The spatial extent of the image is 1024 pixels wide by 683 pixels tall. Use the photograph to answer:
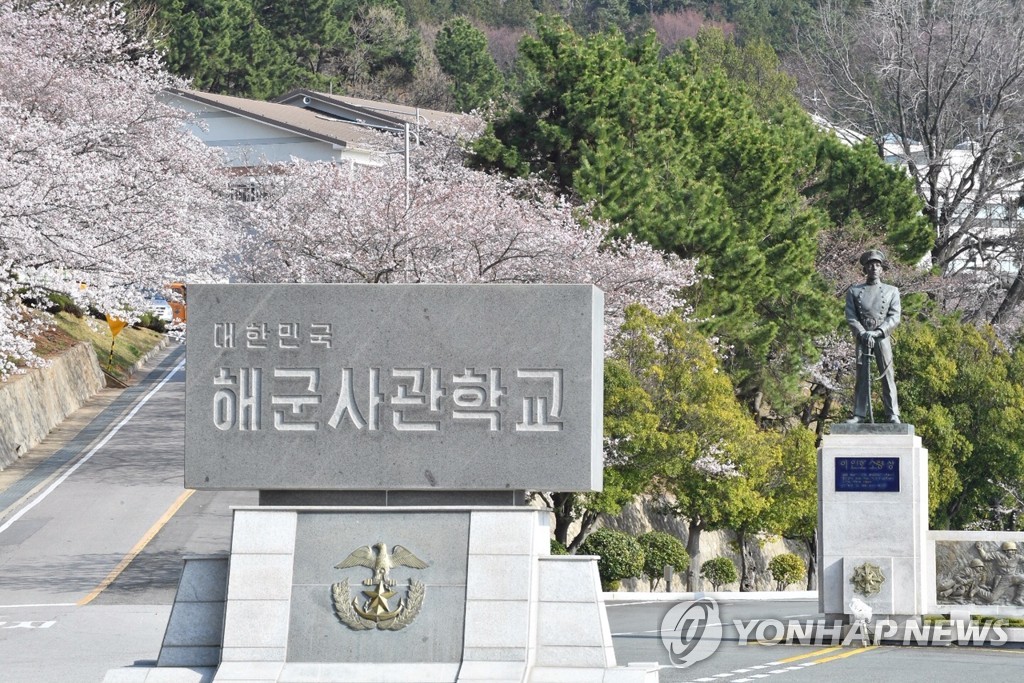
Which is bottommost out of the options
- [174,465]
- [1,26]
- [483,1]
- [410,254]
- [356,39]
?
[174,465]

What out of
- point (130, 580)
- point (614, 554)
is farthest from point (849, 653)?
point (130, 580)

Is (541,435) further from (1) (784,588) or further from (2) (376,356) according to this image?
(1) (784,588)

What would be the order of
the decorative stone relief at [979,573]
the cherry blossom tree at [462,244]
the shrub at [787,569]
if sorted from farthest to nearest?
the shrub at [787,569]
the cherry blossom tree at [462,244]
the decorative stone relief at [979,573]

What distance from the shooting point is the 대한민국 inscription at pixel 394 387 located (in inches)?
463

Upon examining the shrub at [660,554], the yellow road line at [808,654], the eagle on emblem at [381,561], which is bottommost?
the yellow road line at [808,654]

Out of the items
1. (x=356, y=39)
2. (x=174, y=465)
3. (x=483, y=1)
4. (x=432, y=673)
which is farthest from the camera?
(x=483, y=1)

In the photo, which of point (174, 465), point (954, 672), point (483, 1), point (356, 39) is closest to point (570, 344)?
point (954, 672)

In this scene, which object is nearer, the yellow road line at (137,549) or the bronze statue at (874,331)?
the bronze statue at (874,331)

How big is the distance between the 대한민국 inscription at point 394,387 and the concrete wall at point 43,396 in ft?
73.8

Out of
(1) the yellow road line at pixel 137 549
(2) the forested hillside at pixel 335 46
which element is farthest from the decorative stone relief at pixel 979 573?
(2) the forested hillside at pixel 335 46

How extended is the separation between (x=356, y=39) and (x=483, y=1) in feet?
76.3

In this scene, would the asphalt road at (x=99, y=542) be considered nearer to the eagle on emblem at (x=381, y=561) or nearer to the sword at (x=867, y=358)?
the eagle on emblem at (x=381, y=561)

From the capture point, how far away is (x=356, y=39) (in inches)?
2977

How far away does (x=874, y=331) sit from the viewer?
61.1ft
